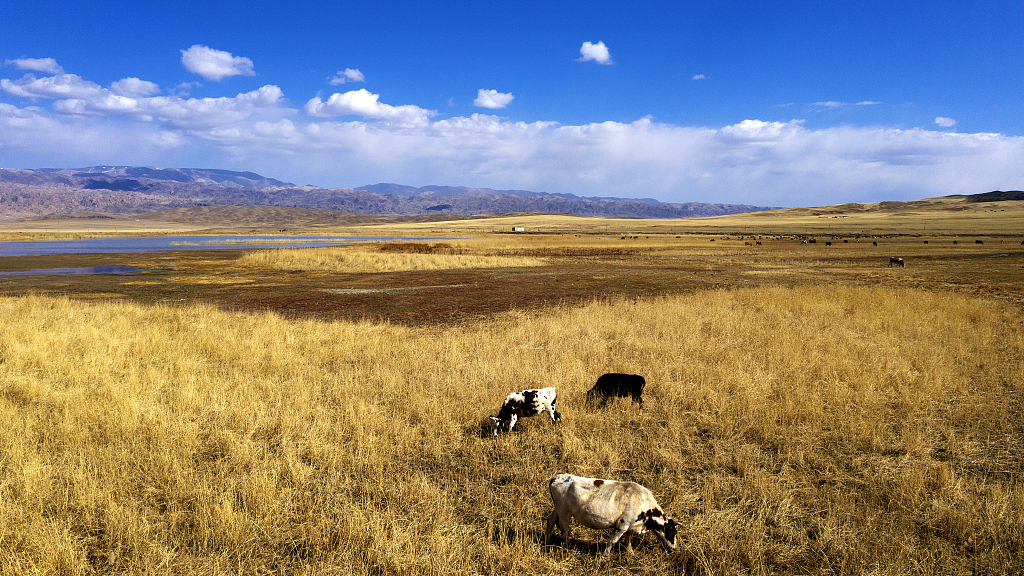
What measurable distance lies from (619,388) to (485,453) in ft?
9.76

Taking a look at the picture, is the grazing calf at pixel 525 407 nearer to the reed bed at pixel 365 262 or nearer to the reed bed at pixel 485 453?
the reed bed at pixel 485 453

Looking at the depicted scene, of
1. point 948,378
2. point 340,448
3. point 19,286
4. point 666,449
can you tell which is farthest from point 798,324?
point 19,286

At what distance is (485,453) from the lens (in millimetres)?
6980

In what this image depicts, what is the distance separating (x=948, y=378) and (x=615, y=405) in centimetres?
696

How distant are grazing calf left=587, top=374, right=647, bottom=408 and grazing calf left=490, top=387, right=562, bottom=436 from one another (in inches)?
45.0

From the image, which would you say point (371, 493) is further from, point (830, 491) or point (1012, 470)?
point (1012, 470)

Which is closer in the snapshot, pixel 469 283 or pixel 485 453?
pixel 485 453

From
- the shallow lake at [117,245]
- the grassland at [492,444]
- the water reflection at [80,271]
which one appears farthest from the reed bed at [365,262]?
the shallow lake at [117,245]

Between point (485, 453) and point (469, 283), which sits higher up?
point (469, 283)

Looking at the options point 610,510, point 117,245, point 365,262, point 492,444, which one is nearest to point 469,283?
point 365,262

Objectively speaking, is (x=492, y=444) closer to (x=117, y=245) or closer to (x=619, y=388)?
(x=619, y=388)

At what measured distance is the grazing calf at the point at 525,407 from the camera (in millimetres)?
7668

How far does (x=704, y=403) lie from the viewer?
858 centimetres

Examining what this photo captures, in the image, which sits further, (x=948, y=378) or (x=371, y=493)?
(x=948, y=378)
